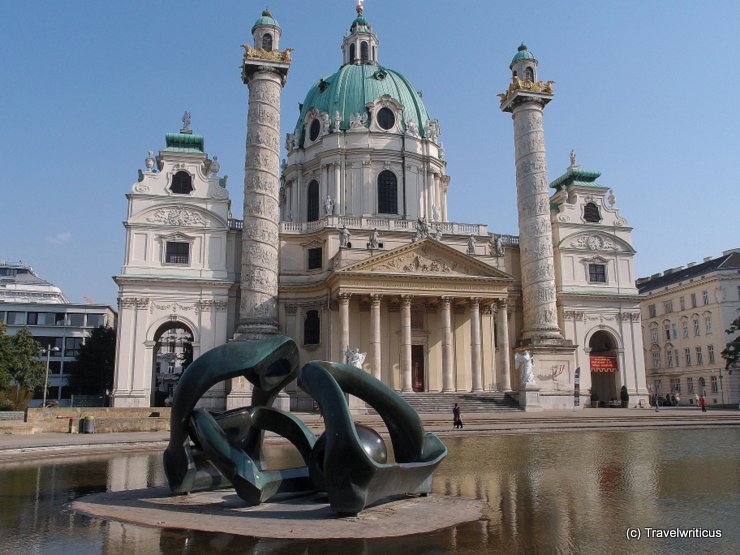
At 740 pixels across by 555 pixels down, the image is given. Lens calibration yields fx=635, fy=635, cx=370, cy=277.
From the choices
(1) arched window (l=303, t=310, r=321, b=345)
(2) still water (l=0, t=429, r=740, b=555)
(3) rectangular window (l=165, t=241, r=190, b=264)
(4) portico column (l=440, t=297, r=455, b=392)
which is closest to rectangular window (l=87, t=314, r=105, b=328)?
(3) rectangular window (l=165, t=241, r=190, b=264)

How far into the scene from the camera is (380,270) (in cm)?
4247

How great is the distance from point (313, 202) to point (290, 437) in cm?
4483

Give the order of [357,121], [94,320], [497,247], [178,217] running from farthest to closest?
[94,320]
[357,121]
[497,247]
[178,217]

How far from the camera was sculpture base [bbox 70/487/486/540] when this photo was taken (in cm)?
879

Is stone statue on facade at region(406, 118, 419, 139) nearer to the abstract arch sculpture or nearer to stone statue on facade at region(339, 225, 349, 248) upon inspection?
stone statue on facade at region(339, 225, 349, 248)

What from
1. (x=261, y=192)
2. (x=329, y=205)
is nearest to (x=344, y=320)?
(x=261, y=192)

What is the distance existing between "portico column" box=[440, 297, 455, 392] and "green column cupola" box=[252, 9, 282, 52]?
70.3 feet

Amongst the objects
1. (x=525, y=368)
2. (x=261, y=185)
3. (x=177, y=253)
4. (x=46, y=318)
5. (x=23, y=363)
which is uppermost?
(x=261, y=185)

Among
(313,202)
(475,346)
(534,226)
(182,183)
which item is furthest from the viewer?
(313,202)

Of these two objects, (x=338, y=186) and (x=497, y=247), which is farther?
(x=338, y=186)

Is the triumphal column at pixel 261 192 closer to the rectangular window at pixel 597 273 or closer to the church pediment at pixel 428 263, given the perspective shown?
the church pediment at pixel 428 263

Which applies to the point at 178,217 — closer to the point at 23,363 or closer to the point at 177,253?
the point at 177,253

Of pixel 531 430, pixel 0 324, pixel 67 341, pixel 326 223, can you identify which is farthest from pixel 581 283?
pixel 67 341

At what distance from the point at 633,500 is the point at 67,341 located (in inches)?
3107
